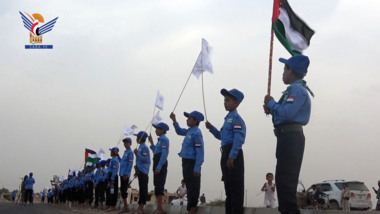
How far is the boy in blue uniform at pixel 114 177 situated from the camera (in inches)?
507

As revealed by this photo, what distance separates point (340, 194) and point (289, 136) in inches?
548

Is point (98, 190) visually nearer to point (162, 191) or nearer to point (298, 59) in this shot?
point (162, 191)

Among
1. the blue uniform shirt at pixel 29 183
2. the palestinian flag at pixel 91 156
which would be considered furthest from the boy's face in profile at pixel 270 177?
the blue uniform shirt at pixel 29 183

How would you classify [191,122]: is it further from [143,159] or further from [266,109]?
[266,109]

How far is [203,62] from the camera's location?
9.09 m

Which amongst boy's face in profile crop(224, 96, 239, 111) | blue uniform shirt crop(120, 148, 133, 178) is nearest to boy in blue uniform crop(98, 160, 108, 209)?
blue uniform shirt crop(120, 148, 133, 178)

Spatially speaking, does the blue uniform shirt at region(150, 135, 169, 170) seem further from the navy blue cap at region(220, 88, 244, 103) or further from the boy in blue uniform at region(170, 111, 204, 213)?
the navy blue cap at region(220, 88, 244, 103)

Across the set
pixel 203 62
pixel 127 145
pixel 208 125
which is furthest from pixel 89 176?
pixel 208 125

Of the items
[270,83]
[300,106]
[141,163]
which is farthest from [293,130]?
[141,163]

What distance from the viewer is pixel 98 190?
53.8 ft

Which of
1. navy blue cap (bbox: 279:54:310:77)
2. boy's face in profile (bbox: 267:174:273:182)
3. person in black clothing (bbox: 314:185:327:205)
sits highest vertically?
navy blue cap (bbox: 279:54:310:77)

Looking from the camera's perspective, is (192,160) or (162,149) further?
(162,149)

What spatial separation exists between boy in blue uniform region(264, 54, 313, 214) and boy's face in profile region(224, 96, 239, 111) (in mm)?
1797

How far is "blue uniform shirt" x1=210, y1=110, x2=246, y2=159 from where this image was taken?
19.5 ft
